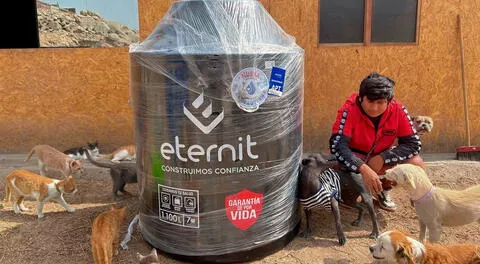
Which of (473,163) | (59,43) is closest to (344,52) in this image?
(473,163)

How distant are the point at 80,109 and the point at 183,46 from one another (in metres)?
3.53

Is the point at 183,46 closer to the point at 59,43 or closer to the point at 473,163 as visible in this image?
the point at 473,163

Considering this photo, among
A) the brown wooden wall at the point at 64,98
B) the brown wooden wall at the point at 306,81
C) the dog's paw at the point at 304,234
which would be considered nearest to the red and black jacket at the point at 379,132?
the dog's paw at the point at 304,234

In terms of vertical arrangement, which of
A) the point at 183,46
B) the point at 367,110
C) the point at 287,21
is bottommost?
the point at 367,110

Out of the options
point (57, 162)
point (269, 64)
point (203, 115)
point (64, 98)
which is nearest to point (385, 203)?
point (269, 64)

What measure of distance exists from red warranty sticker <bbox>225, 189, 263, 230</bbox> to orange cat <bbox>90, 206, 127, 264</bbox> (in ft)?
2.87

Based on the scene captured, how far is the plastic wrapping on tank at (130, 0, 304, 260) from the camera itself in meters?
2.89

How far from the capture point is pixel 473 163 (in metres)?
5.38

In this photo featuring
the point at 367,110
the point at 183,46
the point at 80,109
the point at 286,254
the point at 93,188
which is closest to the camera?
the point at 183,46

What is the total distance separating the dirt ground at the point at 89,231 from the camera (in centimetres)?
337

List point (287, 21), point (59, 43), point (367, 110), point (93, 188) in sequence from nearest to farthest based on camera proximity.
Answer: point (367, 110)
point (93, 188)
point (287, 21)
point (59, 43)

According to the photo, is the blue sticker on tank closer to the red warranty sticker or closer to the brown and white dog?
the red warranty sticker

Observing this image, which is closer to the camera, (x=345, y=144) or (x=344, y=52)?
(x=345, y=144)

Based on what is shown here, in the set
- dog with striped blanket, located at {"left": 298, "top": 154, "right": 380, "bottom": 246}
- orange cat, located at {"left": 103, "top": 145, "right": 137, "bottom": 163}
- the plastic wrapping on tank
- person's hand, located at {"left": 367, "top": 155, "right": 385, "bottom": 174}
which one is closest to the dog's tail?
orange cat, located at {"left": 103, "top": 145, "right": 137, "bottom": 163}
